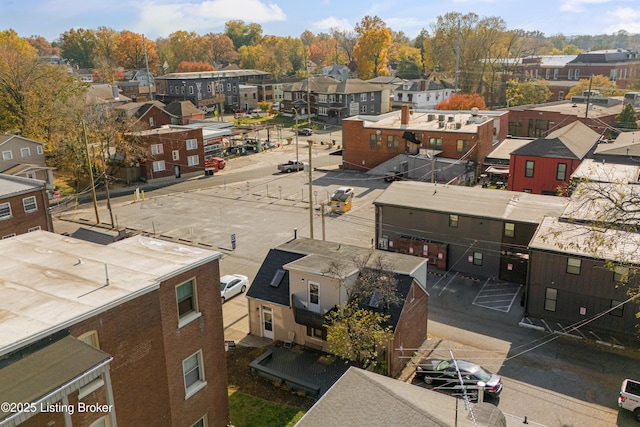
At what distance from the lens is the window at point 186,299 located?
15706 millimetres

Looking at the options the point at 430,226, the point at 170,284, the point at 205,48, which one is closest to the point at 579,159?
Result: the point at 430,226

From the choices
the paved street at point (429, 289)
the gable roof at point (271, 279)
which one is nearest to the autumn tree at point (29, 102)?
the paved street at point (429, 289)

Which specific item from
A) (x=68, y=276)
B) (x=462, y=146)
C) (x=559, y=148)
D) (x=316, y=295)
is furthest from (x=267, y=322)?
(x=462, y=146)

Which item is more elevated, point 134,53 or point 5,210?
point 134,53

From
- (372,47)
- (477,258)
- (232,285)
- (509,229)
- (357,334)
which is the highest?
(372,47)

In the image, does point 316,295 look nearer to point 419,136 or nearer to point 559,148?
point 559,148

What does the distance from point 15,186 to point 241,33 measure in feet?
552

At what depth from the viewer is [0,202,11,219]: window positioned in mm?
33631

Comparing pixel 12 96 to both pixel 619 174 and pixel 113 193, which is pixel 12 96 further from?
pixel 619 174

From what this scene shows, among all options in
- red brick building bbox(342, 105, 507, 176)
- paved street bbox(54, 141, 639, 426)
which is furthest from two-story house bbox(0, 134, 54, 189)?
red brick building bbox(342, 105, 507, 176)

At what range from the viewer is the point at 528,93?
91.8 meters

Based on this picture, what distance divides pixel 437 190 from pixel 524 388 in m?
18.6

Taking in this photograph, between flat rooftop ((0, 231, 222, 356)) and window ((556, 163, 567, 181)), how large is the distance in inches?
1566

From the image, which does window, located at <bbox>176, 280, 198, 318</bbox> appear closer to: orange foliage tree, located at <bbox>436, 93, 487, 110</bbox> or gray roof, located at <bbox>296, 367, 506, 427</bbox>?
gray roof, located at <bbox>296, 367, 506, 427</bbox>
